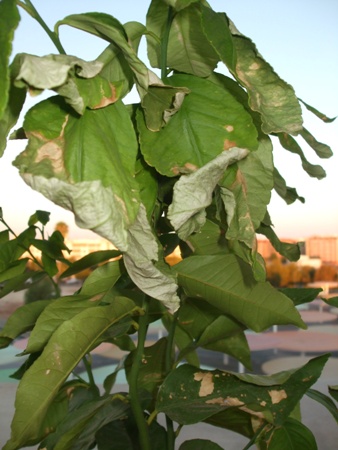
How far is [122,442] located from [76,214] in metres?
0.38

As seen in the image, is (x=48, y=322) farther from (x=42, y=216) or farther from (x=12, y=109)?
→ (x=42, y=216)

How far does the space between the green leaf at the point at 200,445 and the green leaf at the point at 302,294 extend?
17cm

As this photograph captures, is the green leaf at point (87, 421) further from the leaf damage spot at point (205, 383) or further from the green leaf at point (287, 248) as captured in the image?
the green leaf at point (287, 248)

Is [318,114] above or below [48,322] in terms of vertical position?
above

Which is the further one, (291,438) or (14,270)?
(14,270)

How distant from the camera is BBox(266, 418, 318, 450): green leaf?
21.2 inches

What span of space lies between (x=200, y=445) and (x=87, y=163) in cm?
36

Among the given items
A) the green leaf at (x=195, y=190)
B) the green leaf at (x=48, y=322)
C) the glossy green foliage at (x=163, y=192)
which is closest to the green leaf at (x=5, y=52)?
the glossy green foliage at (x=163, y=192)

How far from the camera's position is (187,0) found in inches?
14.6

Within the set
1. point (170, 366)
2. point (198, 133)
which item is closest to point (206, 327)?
point (170, 366)

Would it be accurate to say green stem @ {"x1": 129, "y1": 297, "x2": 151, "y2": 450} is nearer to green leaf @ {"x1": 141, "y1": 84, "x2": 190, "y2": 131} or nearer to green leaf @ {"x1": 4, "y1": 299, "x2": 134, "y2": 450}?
green leaf @ {"x1": 4, "y1": 299, "x2": 134, "y2": 450}

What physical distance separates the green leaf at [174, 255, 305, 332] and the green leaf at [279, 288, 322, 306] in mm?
108

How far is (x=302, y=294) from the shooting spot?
574 mm

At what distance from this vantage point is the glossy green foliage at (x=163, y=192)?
317 millimetres
